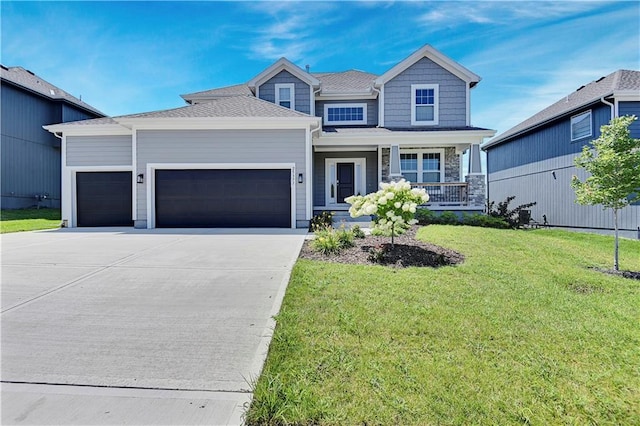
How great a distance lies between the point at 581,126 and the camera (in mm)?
14195

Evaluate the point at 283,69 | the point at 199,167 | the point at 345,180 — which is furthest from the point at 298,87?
the point at 199,167

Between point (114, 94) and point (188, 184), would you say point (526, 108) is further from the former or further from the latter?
point (114, 94)

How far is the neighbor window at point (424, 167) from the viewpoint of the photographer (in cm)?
1522

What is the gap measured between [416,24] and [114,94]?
13519mm

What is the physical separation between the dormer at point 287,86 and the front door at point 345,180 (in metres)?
2.88

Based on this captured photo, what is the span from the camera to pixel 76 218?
1266cm

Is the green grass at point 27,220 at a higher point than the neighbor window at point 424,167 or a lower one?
lower

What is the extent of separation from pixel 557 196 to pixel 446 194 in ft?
19.2

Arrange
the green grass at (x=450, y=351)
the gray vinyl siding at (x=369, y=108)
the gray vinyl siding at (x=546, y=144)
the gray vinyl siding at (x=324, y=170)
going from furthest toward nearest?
1. the gray vinyl siding at (x=369, y=108)
2. the gray vinyl siding at (x=324, y=170)
3. the gray vinyl siding at (x=546, y=144)
4. the green grass at (x=450, y=351)

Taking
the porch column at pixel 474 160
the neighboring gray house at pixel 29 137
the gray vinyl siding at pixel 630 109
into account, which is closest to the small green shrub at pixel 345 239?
the porch column at pixel 474 160

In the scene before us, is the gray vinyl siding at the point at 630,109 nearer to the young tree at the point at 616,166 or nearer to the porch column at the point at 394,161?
the young tree at the point at 616,166

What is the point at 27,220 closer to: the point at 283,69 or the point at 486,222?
the point at 283,69

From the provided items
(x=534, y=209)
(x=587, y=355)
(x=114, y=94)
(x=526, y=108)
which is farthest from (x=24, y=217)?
(x=526, y=108)

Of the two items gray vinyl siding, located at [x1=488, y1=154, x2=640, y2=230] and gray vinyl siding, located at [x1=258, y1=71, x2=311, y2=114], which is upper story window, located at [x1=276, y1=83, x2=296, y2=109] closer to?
gray vinyl siding, located at [x1=258, y1=71, x2=311, y2=114]
